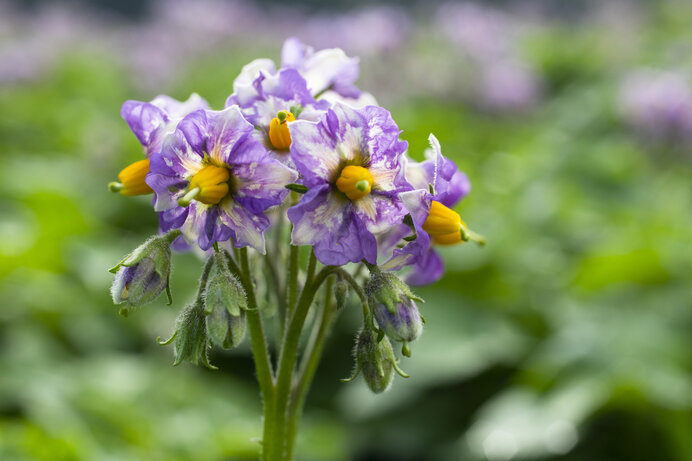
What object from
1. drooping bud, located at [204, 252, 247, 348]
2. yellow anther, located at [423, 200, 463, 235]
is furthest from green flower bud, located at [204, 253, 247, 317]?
yellow anther, located at [423, 200, 463, 235]

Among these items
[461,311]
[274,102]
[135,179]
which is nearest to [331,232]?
[274,102]

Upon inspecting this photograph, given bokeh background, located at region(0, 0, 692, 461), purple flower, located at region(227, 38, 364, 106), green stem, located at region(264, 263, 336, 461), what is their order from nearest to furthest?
1. green stem, located at region(264, 263, 336, 461)
2. purple flower, located at region(227, 38, 364, 106)
3. bokeh background, located at region(0, 0, 692, 461)

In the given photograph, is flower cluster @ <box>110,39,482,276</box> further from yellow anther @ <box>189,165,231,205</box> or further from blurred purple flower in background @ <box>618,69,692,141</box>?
blurred purple flower in background @ <box>618,69,692,141</box>

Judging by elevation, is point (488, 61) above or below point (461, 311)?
above

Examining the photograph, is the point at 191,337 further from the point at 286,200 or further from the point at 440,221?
the point at 440,221

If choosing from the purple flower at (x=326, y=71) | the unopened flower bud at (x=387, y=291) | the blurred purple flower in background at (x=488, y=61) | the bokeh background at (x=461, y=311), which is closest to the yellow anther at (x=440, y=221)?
the unopened flower bud at (x=387, y=291)

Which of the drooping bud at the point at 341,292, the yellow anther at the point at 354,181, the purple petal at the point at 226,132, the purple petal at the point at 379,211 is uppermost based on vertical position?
the purple petal at the point at 226,132

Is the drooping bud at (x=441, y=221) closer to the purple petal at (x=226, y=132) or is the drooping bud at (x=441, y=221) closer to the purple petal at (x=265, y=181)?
the purple petal at (x=265, y=181)

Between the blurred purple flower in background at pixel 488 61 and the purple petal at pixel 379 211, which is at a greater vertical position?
the blurred purple flower in background at pixel 488 61
